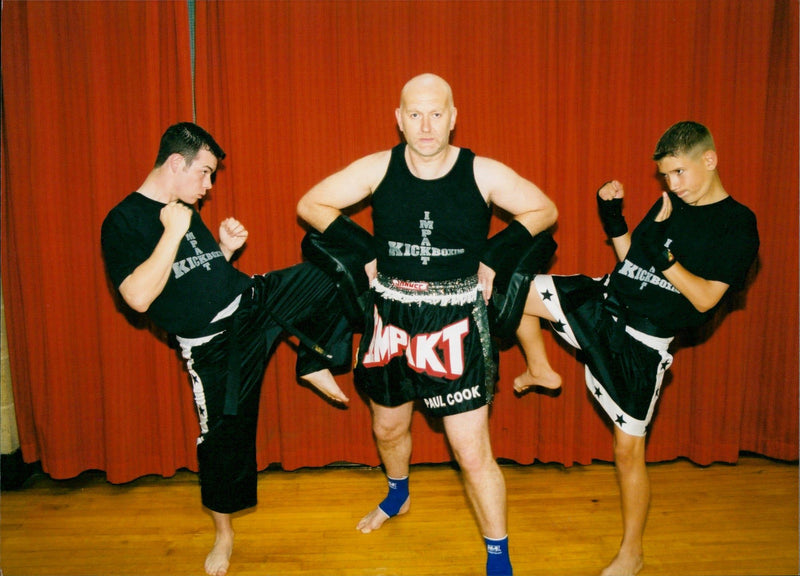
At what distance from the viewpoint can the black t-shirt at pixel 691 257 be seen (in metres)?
2.00

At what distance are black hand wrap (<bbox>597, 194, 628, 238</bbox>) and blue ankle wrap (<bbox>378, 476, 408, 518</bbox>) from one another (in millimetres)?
1351

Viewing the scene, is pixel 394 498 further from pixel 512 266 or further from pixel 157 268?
pixel 157 268

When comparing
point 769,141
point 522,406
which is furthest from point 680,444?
point 769,141

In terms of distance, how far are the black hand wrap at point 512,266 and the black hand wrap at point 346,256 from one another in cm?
48

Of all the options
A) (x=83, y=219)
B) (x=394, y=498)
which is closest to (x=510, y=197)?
(x=394, y=498)

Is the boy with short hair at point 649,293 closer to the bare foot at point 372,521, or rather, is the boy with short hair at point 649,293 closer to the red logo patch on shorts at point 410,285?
the red logo patch on shorts at point 410,285

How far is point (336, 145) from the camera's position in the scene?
2748 mm

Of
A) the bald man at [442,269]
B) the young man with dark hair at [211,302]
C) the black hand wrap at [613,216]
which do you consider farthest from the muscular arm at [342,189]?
the black hand wrap at [613,216]

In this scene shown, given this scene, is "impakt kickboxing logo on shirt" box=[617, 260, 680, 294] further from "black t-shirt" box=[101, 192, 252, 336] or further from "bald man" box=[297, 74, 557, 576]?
"black t-shirt" box=[101, 192, 252, 336]

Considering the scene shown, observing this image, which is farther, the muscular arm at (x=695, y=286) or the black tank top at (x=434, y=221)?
the black tank top at (x=434, y=221)

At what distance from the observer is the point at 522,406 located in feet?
9.66

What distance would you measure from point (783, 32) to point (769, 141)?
0.49m

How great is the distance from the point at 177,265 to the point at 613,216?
1.66 meters

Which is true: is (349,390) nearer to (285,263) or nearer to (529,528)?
(285,263)
